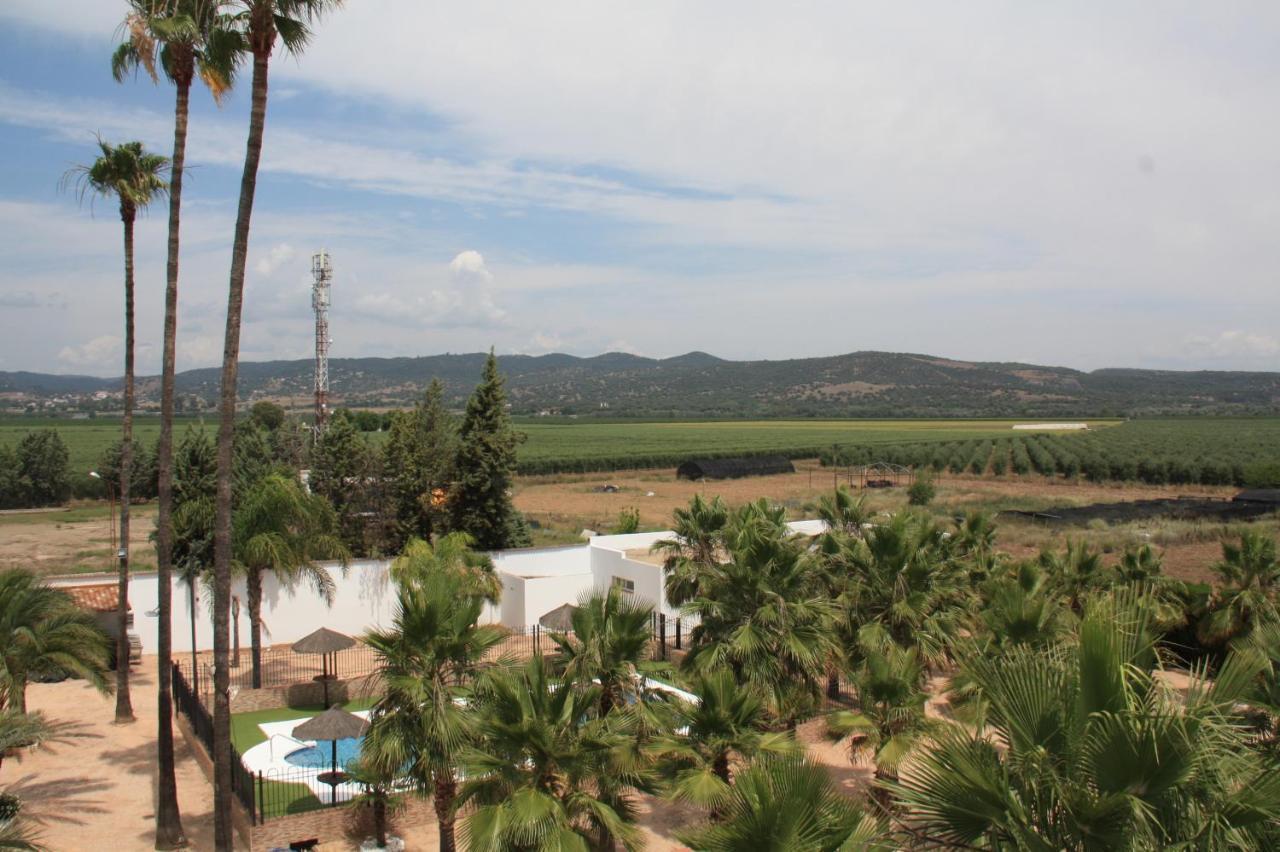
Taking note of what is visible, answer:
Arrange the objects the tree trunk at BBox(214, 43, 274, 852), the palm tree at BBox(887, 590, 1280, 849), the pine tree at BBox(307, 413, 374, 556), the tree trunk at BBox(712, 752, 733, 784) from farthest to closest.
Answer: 1. the pine tree at BBox(307, 413, 374, 556)
2. the tree trunk at BBox(712, 752, 733, 784)
3. the tree trunk at BBox(214, 43, 274, 852)
4. the palm tree at BBox(887, 590, 1280, 849)

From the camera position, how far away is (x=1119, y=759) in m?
4.86

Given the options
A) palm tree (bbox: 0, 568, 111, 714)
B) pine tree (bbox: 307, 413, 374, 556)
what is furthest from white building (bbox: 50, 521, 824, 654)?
palm tree (bbox: 0, 568, 111, 714)

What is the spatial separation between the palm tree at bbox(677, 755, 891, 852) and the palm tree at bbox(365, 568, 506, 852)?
548 cm

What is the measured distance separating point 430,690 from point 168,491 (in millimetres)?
4831

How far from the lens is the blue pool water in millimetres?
16508

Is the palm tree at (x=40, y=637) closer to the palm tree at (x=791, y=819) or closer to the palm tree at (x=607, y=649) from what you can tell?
the palm tree at (x=607, y=649)

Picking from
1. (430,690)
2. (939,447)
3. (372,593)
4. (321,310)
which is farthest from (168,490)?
(939,447)

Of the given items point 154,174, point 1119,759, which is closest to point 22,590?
point 154,174

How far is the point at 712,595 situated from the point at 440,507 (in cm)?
1953

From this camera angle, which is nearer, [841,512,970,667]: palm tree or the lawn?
the lawn

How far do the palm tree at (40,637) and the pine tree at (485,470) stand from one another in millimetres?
17371

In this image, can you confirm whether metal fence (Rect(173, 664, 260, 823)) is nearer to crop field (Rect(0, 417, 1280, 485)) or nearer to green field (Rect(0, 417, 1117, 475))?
crop field (Rect(0, 417, 1280, 485))

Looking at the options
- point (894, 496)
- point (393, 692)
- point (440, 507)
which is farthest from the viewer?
point (894, 496)

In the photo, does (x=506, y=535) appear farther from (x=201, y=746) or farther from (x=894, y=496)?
(x=894, y=496)
